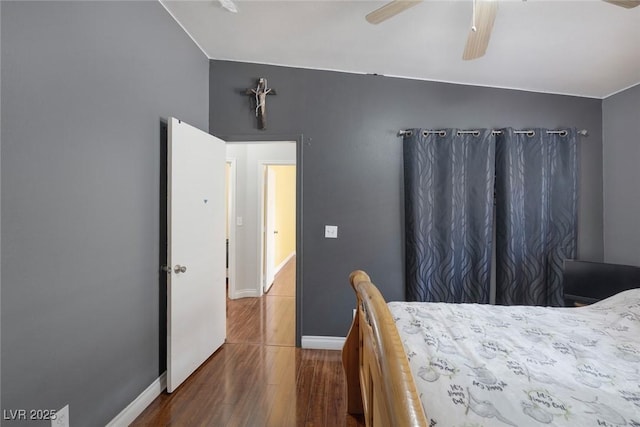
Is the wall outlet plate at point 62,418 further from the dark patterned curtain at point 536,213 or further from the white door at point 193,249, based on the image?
the dark patterned curtain at point 536,213

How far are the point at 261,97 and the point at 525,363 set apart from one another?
2617 millimetres

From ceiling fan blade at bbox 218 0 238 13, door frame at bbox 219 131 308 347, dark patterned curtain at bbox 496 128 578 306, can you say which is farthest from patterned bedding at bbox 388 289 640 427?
ceiling fan blade at bbox 218 0 238 13

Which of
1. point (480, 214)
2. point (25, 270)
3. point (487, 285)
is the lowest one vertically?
point (487, 285)

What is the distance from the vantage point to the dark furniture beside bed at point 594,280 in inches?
79.0

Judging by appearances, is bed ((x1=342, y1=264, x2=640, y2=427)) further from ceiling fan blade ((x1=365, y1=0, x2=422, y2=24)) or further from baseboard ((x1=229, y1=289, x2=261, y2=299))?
baseboard ((x1=229, y1=289, x2=261, y2=299))

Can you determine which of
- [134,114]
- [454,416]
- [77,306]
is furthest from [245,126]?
[454,416]

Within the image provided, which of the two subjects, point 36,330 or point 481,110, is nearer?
point 36,330

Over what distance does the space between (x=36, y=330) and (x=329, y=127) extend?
91.9 inches

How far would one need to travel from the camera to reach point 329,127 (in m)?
2.57

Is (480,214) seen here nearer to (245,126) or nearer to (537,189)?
(537,189)

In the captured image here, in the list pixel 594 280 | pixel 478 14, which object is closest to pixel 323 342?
pixel 594 280

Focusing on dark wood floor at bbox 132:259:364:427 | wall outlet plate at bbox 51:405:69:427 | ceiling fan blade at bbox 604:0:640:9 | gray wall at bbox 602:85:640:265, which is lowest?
dark wood floor at bbox 132:259:364:427

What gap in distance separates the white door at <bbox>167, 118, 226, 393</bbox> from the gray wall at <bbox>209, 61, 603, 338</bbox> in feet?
2.19

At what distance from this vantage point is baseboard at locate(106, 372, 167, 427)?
1587 mm
